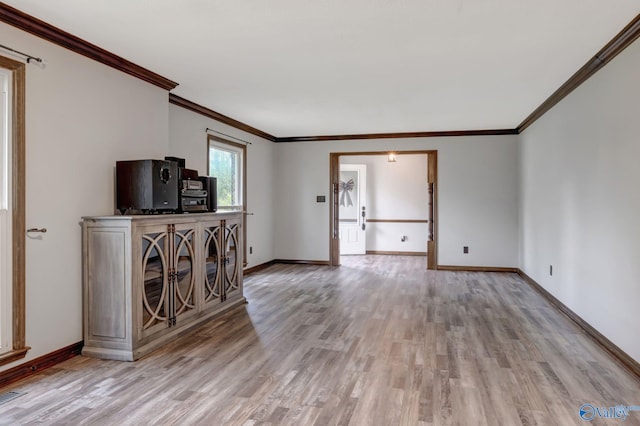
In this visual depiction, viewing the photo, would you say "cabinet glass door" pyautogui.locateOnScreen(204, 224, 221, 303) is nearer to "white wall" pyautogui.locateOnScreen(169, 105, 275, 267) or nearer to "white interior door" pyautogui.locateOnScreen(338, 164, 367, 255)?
"white wall" pyautogui.locateOnScreen(169, 105, 275, 267)

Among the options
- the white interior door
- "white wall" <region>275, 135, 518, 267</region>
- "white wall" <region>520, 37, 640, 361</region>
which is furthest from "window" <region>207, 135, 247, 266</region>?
"white wall" <region>520, 37, 640, 361</region>

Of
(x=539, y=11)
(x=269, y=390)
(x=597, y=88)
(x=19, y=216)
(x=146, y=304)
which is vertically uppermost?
(x=539, y=11)

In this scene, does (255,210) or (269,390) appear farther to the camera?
(255,210)

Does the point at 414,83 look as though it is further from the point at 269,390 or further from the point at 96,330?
the point at 96,330

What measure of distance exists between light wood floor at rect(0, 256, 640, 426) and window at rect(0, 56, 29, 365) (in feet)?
1.09

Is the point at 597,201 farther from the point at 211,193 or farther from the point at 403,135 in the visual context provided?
the point at 403,135

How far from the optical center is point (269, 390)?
2.54 m

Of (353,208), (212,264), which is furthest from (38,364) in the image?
(353,208)

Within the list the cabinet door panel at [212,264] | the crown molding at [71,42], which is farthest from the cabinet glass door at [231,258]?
the crown molding at [71,42]

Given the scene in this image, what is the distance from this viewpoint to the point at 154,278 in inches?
127

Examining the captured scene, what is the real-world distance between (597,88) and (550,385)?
2.38 metres

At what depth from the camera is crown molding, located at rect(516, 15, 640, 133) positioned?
276 centimetres

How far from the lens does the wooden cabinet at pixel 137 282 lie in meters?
3.01

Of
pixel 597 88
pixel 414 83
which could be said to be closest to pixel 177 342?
pixel 414 83
